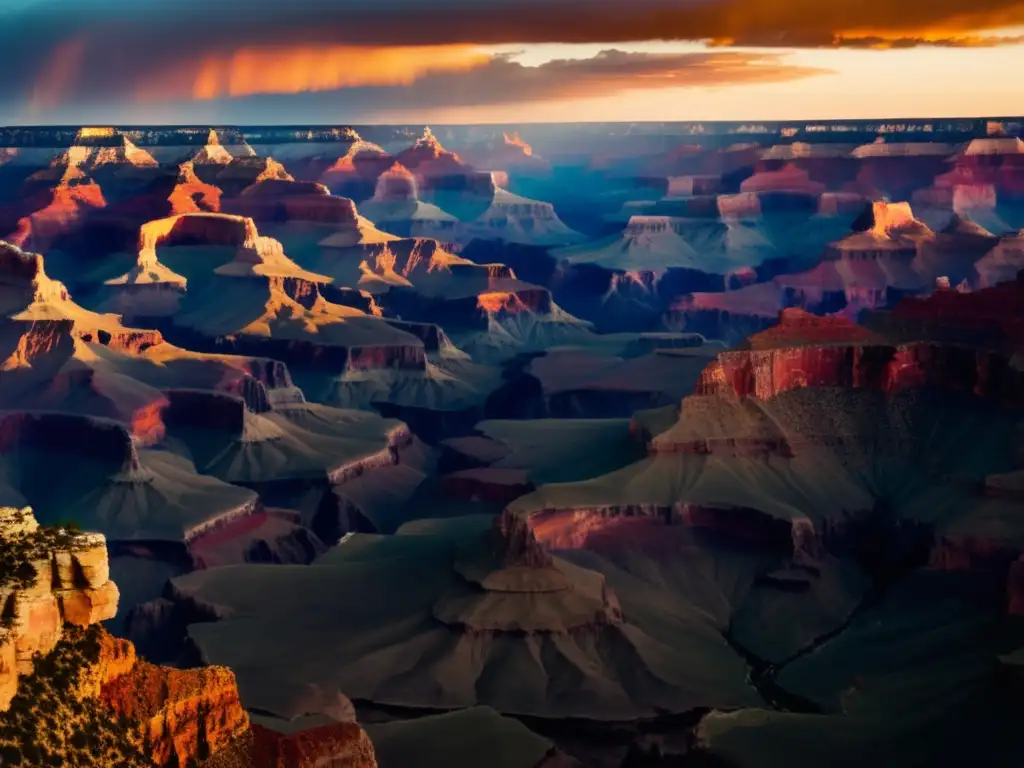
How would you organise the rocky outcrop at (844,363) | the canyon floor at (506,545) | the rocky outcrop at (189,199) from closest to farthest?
1. the canyon floor at (506,545)
2. the rocky outcrop at (844,363)
3. the rocky outcrop at (189,199)

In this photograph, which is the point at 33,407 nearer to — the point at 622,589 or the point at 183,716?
the point at 622,589

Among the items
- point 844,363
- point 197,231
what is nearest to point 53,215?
point 197,231

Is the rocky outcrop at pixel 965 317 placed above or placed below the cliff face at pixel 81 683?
above

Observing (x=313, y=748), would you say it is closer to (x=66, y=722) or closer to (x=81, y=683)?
(x=81, y=683)

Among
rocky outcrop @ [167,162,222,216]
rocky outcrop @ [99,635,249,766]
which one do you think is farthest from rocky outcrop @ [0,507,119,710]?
rocky outcrop @ [167,162,222,216]

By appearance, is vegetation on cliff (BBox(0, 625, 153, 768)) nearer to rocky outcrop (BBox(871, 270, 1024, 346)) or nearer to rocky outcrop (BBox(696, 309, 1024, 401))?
rocky outcrop (BBox(696, 309, 1024, 401))

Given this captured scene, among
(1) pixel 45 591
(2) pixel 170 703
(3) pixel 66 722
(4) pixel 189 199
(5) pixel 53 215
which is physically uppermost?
(4) pixel 189 199

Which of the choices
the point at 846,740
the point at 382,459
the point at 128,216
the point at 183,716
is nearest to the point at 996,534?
the point at 846,740

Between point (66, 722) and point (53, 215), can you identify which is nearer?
point (66, 722)

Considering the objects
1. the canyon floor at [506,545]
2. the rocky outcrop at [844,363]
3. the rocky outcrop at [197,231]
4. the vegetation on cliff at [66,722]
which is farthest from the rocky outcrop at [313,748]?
the rocky outcrop at [197,231]

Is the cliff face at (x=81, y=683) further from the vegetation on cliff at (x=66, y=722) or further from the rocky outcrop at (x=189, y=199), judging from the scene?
the rocky outcrop at (x=189, y=199)
